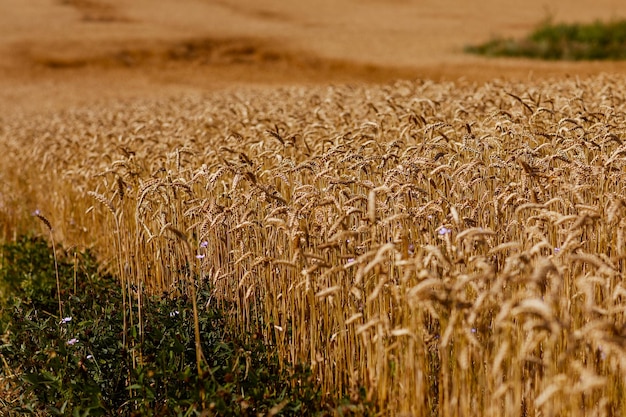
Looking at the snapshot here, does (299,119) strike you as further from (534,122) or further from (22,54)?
(22,54)

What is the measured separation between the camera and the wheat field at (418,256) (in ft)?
7.77

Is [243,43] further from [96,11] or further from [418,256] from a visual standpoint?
[418,256]

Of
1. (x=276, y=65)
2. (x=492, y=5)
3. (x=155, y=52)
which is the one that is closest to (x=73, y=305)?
(x=276, y=65)

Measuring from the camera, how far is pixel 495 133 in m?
4.90

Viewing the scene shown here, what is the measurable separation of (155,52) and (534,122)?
74.1ft

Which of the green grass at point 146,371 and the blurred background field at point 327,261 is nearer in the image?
the blurred background field at point 327,261

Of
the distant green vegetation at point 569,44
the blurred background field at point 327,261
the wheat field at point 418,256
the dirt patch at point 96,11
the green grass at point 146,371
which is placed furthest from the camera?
the dirt patch at point 96,11

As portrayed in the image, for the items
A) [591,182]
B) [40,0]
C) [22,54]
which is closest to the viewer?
[591,182]

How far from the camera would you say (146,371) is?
3211 mm

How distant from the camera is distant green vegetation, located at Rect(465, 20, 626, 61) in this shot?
63.2 ft

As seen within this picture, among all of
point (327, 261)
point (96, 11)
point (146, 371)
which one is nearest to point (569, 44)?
point (327, 261)

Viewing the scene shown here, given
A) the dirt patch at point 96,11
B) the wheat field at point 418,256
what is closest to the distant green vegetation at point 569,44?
the wheat field at point 418,256

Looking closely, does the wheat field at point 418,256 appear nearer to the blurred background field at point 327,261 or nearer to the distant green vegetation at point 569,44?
the blurred background field at point 327,261

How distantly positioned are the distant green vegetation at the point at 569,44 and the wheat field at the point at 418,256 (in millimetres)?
13963
